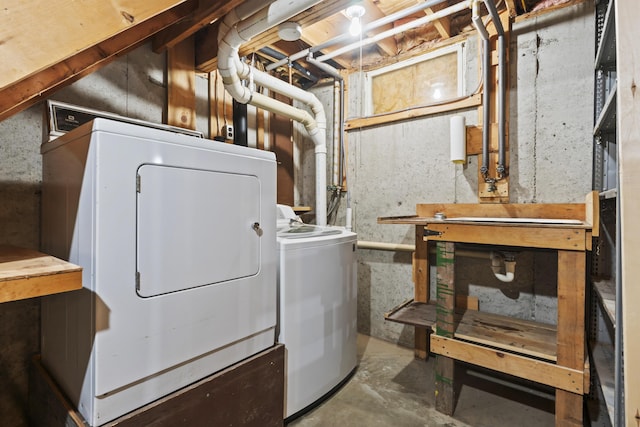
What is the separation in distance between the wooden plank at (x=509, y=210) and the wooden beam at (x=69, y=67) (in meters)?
1.93

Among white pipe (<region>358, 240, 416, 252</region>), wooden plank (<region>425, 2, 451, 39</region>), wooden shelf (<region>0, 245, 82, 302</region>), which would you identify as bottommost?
white pipe (<region>358, 240, 416, 252</region>)

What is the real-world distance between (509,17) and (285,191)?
204cm

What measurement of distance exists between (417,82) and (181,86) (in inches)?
69.3

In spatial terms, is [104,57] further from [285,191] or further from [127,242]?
[285,191]

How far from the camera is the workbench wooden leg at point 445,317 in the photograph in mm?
1701

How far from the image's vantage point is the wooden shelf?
723 mm

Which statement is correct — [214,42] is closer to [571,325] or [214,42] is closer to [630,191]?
[630,191]

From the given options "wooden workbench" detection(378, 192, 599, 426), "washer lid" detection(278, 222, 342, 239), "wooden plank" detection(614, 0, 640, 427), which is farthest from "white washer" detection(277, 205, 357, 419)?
"wooden plank" detection(614, 0, 640, 427)

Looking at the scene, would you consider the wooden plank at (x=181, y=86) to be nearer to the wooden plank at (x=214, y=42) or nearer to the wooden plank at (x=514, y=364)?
the wooden plank at (x=214, y=42)

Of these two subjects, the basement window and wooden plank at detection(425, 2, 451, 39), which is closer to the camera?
wooden plank at detection(425, 2, 451, 39)

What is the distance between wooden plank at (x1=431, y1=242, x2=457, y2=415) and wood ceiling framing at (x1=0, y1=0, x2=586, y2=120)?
137cm

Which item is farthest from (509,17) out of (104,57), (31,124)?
(31,124)

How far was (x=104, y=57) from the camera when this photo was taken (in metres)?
1.38

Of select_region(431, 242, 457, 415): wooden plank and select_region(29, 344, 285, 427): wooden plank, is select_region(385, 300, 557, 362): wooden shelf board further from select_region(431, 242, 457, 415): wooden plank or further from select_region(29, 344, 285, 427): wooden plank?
select_region(29, 344, 285, 427): wooden plank
